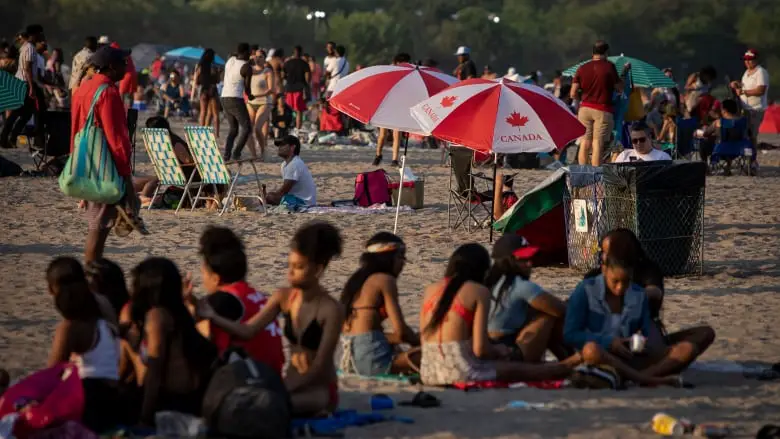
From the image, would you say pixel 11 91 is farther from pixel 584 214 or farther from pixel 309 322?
pixel 309 322

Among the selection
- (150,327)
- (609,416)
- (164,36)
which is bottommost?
(609,416)

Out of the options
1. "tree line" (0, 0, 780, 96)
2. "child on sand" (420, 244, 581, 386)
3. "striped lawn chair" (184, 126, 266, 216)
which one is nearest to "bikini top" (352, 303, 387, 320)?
"child on sand" (420, 244, 581, 386)

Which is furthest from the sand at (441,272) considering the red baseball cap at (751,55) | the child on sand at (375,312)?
the red baseball cap at (751,55)

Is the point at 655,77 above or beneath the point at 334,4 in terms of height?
beneath

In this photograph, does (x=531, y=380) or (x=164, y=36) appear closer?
(x=531, y=380)

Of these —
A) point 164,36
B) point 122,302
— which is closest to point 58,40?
point 164,36

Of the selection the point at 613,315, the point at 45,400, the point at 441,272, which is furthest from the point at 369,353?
the point at 441,272

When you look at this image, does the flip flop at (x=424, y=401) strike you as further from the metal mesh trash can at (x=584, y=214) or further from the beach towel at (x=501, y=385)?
the metal mesh trash can at (x=584, y=214)

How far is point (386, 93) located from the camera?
11.8 metres

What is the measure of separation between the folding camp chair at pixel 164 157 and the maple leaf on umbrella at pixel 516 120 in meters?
3.87

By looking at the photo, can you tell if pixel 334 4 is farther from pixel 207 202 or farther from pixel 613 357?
pixel 613 357

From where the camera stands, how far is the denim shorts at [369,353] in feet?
23.2

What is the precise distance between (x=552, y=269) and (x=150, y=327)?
217 inches

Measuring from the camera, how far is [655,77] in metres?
20.6
